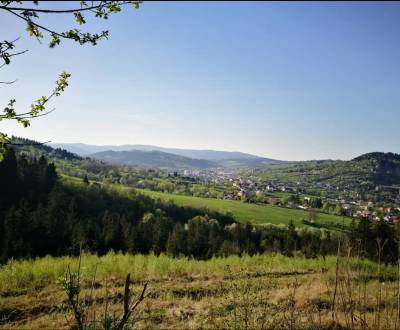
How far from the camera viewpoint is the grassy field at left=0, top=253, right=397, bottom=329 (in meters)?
5.81

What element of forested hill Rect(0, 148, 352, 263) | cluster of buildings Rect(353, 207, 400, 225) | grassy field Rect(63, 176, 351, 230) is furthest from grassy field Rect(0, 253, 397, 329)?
grassy field Rect(63, 176, 351, 230)

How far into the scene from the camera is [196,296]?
924 centimetres

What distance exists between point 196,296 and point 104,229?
4263 centimetres

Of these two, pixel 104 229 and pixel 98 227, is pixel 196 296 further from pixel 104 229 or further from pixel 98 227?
pixel 98 227

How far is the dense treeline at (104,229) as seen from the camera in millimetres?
38312

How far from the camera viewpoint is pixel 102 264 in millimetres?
11625

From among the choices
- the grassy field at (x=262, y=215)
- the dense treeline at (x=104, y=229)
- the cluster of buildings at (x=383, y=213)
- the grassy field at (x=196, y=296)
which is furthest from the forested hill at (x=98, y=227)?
the cluster of buildings at (x=383, y=213)

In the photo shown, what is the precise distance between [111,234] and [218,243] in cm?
1861

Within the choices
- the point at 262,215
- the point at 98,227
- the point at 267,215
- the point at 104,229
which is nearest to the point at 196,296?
the point at 104,229

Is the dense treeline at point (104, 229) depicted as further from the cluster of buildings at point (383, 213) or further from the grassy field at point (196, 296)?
the cluster of buildings at point (383, 213)

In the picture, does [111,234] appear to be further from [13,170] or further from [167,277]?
[167,277]

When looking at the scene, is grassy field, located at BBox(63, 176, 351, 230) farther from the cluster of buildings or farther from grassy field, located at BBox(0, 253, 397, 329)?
the cluster of buildings

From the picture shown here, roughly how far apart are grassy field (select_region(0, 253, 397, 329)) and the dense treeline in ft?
41.0

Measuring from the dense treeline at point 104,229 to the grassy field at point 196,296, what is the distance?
492 inches
